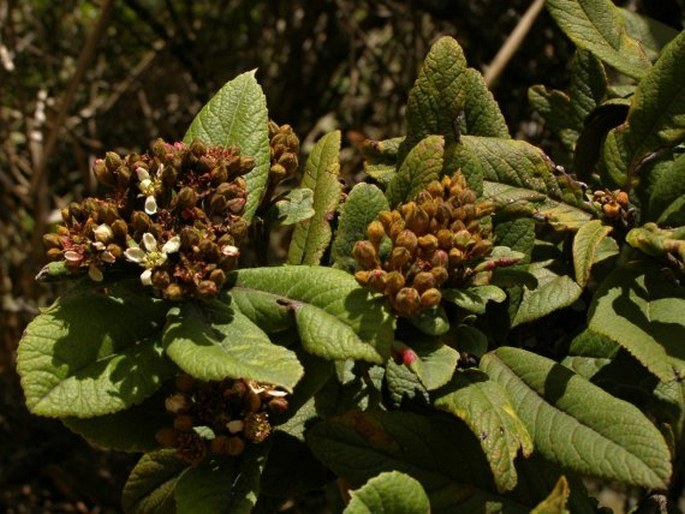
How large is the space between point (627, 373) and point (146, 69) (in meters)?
2.53

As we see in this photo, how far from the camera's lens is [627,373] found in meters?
1.31

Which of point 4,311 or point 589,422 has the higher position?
point 589,422

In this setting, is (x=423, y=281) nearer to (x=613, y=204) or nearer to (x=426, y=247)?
(x=426, y=247)

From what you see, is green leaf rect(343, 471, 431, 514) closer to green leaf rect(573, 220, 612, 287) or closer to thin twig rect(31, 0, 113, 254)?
green leaf rect(573, 220, 612, 287)

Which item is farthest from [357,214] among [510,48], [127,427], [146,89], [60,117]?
[146,89]

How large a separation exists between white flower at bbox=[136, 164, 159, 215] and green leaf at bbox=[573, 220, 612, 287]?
549mm

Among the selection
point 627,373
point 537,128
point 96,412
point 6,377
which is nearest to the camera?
point 96,412

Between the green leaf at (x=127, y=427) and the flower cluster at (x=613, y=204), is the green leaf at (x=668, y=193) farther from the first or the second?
the green leaf at (x=127, y=427)

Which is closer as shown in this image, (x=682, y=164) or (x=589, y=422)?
(x=589, y=422)

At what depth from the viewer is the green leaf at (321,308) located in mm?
1050

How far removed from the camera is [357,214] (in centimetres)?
121

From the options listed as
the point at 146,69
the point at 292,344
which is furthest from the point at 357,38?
the point at 292,344

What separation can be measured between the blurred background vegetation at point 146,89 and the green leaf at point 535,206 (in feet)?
4.81

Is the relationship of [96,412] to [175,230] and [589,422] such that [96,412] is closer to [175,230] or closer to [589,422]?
[175,230]
